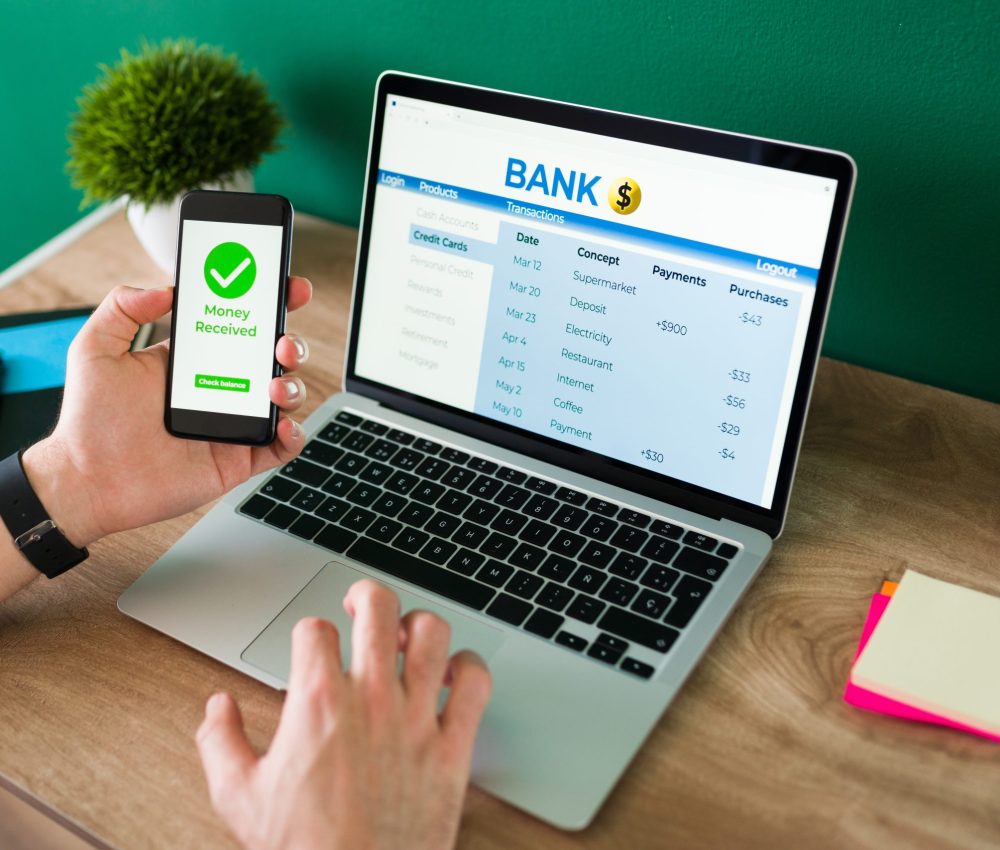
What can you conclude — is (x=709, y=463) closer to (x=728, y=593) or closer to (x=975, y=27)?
(x=728, y=593)

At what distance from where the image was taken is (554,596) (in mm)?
714

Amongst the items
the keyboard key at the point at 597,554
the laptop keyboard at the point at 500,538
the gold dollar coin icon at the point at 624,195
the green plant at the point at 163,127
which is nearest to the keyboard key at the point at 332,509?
the laptop keyboard at the point at 500,538

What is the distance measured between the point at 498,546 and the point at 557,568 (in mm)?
52

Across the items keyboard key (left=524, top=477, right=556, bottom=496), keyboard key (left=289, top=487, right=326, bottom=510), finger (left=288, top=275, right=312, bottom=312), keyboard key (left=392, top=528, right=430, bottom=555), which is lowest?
keyboard key (left=289, top=487, right=326, bottom=510)

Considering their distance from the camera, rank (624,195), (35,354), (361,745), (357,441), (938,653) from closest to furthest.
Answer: (361,745) → (938,653) → (624,195) → (357,441) → (35,354)

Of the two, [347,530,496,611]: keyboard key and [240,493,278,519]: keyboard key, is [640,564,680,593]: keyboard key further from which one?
[240,493,278,519]: keyboard key

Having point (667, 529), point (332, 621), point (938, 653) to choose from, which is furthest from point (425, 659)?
point (938, 653)

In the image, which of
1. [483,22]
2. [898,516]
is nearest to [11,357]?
[483,22]

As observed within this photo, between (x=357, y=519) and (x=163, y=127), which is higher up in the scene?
(x=163, y=127)

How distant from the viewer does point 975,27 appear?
2.58ft

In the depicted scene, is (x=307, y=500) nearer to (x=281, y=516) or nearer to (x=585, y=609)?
(x=281, y=516)

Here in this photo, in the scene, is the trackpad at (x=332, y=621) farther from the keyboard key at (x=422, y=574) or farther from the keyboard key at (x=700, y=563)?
the keyboard key at (x=700, y=563)

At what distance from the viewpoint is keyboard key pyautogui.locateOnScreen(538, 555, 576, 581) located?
728mm

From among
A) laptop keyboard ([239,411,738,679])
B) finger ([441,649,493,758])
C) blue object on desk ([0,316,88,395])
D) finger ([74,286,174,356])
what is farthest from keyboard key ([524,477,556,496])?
blue object on desk ([0,316,88,395])
